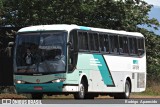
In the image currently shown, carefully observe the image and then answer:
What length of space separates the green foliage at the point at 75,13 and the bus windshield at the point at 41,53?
41.4ft

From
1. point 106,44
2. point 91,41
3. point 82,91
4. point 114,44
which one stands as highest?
point 91,41

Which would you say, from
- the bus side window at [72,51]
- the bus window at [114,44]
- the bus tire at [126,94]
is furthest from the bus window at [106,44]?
the bus side window at [72,51]

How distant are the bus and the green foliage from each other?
34.8 feet

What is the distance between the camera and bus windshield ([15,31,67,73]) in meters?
26.3

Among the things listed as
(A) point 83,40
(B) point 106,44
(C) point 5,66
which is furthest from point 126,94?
(C) point 5,66

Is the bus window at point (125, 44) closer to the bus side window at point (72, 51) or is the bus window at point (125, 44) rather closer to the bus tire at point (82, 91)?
the bus tire at point (82, 91)

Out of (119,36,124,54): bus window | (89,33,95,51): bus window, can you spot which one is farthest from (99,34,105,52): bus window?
(119,36,124,54): bus window

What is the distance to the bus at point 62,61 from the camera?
26.3 m

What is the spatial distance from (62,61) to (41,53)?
1012 mm

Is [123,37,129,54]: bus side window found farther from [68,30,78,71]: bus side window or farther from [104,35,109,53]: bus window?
[68,30,78,71]: bus side window

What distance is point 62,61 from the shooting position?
26219 millimetres

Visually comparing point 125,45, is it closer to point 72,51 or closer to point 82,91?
point 82,91

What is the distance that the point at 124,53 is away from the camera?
102ft

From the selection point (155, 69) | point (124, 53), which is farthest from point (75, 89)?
point (155, 69)
